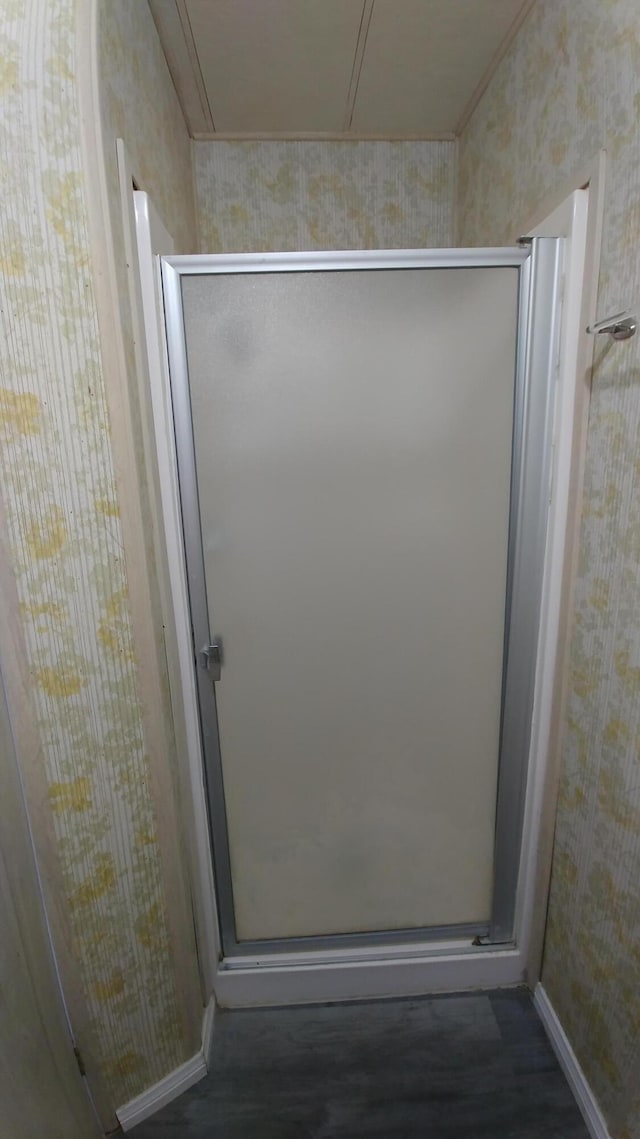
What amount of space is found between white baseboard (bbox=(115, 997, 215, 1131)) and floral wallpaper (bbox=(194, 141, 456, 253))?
2148 millimetres

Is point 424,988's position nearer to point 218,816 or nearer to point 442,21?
point 218,816

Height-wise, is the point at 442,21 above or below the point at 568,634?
above

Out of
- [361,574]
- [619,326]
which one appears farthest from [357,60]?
[361,574]

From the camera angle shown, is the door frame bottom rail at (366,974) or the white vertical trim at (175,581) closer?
the white vertical trim at (175,581)

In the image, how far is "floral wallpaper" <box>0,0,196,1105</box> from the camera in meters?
0.69

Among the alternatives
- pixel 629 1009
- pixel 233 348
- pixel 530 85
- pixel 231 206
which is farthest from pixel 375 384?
pixel 629 1009

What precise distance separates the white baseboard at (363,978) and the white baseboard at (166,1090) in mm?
128

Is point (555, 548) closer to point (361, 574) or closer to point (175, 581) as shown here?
point (361, 574)

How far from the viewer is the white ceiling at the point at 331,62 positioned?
0.99 meters

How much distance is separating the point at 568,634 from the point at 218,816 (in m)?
0.93

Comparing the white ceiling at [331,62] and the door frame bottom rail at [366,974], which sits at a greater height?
the white ceiling at [331,62]

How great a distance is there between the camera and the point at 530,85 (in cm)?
103

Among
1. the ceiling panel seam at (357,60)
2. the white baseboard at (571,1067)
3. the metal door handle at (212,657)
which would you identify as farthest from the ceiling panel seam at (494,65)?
the white baseboard at (571,1067)

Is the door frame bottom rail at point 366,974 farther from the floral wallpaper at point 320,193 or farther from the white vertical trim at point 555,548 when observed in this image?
the floral wallpaper at point 320,193
